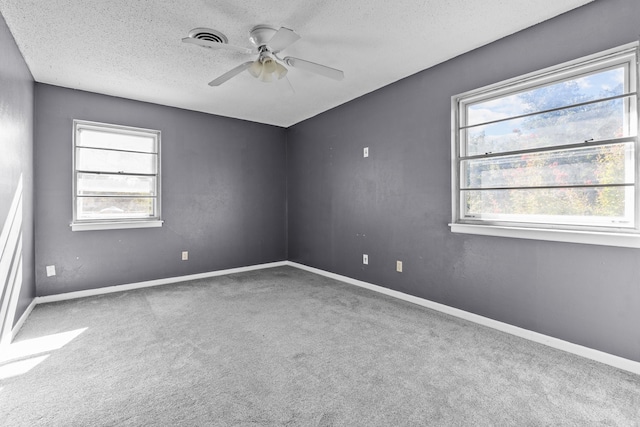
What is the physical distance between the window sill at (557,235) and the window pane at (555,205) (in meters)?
0.13

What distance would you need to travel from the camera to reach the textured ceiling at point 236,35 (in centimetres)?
218

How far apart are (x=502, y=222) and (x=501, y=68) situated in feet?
4.40

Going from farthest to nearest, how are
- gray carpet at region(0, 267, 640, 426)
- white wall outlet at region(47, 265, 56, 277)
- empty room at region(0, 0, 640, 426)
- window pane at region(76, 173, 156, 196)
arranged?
window pane at region(76, 173, 156, 196), white wall outlet at region(47, 265, 56, 277), empty room at region(0, 0, 640, 426), gray carpet at region(0, 267, 640, 426)

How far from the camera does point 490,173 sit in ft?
9.17

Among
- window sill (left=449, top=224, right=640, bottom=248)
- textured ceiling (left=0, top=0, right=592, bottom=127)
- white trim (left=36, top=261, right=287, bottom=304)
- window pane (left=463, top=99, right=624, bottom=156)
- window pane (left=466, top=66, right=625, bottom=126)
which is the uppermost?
textured ceiling (left=0, top=0, right=592, bottom=127)

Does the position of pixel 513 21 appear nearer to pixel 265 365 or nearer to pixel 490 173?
pixel 490 173

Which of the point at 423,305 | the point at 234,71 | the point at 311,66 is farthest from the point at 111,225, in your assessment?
the point at 423,305

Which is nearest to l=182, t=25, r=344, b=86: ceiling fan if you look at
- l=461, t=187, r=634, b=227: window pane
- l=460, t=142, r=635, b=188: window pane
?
l=460, t=142, r=635, b=188: window pane

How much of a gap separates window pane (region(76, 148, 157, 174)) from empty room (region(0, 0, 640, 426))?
0.03 metres

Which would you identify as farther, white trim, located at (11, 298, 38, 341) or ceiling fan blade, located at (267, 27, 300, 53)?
white trim, located at (11, 298, 38, 341)

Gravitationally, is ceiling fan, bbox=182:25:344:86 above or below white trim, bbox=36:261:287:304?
above

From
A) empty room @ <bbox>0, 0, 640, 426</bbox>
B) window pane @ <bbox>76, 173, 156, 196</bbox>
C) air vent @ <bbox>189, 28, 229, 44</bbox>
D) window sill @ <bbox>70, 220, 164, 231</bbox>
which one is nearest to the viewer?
empty room @ <bbox>0, 0, 640, 426</bbox>

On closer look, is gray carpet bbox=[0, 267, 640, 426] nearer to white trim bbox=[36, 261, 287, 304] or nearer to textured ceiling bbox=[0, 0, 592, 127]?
white trim bbox=[36, 261, 287, 304]

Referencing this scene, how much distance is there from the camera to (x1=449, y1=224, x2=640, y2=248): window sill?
200 cm
